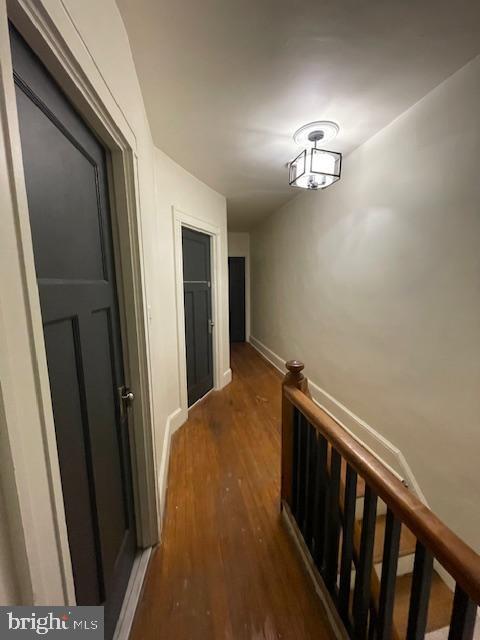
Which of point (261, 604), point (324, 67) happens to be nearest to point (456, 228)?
point (324, 67)

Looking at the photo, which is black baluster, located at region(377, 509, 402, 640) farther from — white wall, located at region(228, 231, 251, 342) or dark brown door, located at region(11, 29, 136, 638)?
white wall, located at region(228, 231, 251, 342)

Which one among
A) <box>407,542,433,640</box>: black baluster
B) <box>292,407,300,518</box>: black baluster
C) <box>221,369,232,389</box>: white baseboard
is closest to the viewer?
<box>407,542,433,640</box>: black baluster

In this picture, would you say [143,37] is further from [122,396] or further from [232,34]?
[122,396]

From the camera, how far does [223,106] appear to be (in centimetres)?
154

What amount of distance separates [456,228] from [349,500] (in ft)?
4.75

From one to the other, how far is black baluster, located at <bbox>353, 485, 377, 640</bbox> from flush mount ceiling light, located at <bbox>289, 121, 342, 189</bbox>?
1787 mm

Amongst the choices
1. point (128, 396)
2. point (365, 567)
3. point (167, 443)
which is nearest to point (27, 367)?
point (128, 396)

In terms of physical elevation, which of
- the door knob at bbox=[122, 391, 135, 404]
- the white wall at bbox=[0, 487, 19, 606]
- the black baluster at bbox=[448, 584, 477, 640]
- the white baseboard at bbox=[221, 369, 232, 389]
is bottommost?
the white baseboard at bbox=[221, 369, 232, 389]

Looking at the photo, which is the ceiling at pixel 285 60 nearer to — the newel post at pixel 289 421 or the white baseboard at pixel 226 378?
the newel post at pixel 289 421

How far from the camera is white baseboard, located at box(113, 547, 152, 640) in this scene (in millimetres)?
1021

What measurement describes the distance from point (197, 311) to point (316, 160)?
182cm

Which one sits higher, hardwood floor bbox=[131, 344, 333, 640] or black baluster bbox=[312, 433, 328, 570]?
black baluster bbox=[312, 433, 328, 570]

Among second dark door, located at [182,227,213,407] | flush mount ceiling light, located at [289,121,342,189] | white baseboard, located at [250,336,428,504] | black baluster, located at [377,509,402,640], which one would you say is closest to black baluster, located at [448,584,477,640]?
black baluster, located at [377,509,402,640]

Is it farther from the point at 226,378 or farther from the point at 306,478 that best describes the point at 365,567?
the point at 226,378
